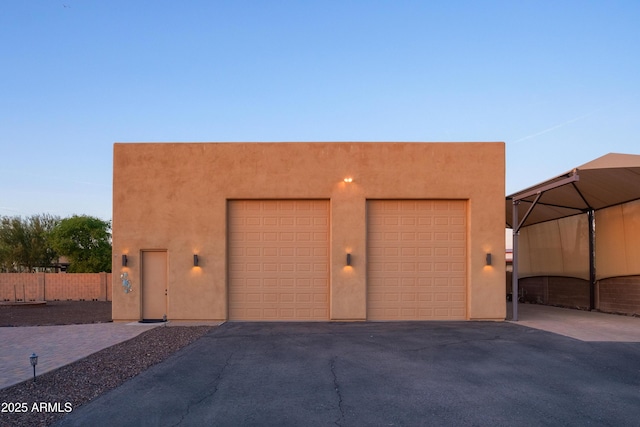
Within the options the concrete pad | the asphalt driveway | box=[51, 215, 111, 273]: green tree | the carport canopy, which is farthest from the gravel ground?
box=[51, 215, 111, 273]: green tree

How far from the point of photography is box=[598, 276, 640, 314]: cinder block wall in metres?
13.8

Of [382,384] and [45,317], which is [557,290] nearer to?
[382,384]

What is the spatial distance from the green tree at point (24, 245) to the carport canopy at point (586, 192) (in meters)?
32.4

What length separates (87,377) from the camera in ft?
21.7

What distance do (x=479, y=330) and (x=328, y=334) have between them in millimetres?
3929

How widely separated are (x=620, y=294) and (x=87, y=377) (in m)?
16.1

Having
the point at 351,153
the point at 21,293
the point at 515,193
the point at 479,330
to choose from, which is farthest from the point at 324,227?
the point at 21,293

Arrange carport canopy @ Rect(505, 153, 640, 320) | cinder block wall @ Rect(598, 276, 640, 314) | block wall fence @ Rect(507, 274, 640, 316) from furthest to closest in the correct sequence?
block wall fence @ Rect(507, 274, 640, 316)
cinder block wall @ Rect(598, 276, 640, 314)
carport canopy @ Rect(505, 153, 640, 320)

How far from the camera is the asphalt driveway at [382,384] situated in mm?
4949

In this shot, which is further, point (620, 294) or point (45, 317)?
point (45, 317)

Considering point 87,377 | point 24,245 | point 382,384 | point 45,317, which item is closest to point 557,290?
point 382,384

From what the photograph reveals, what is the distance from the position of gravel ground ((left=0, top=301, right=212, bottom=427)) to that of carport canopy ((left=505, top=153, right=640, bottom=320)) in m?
9.91

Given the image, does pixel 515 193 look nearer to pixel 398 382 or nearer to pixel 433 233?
pixel 433 233

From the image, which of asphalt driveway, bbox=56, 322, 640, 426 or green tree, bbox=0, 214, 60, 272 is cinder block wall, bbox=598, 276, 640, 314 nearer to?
asphalt driveway, bbox=56, 322, 640, 426
